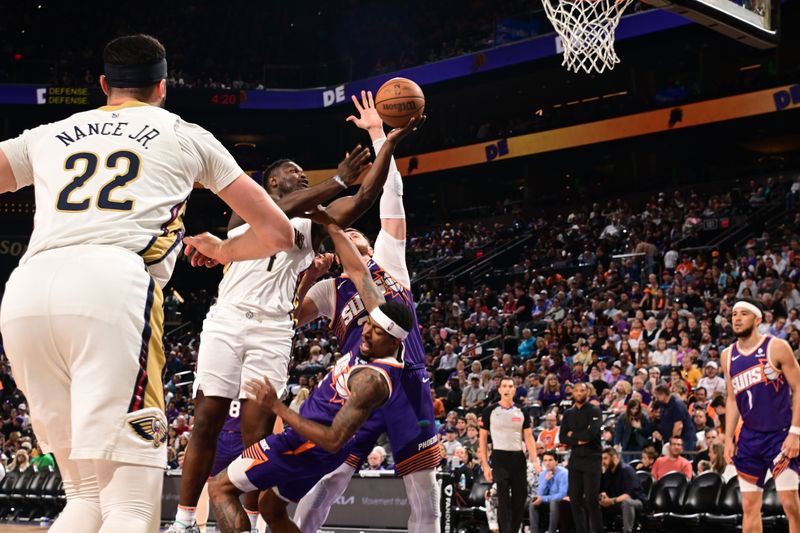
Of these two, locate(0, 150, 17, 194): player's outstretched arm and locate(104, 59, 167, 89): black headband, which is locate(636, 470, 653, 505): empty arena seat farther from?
locate(0, 150, 17, 194): player's outstretched arm

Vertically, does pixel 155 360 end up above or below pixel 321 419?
above

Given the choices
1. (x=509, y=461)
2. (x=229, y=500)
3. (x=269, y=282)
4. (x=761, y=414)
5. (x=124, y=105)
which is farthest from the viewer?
(x=509, y=461)

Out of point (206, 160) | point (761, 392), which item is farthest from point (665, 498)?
point (206, 160)

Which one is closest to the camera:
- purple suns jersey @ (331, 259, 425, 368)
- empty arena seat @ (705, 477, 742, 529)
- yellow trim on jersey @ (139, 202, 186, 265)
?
yellow trim on jersey @ (139, 202, 186, 265)

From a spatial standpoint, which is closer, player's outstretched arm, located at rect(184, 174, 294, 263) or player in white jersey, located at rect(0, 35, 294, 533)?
player in white jersey, located at rect(0, 35, 294, 533)

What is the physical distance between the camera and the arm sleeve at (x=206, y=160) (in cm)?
322

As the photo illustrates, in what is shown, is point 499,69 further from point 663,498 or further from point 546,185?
point 663,498

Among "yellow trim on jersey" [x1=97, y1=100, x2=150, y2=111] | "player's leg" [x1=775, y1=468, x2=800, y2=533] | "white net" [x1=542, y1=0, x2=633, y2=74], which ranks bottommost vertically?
"player's leg" [x1=775, y1=468, x2=800, y2=533]

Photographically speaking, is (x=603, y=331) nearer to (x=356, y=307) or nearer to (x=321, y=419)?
(x=356, y=307)

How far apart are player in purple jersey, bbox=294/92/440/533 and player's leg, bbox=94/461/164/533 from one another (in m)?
3.02

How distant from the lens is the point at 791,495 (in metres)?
7.85

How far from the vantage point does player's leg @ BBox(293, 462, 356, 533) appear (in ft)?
20.0

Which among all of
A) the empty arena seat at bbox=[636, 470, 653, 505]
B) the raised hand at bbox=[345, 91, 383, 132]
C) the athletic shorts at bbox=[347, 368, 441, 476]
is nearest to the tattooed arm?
the athletic shorts at bbox=[347, 368, 441, 476]

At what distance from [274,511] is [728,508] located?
6.59m
